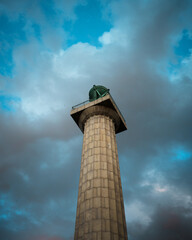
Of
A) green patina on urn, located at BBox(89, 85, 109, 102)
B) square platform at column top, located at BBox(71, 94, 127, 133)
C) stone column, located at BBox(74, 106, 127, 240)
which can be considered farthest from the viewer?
green patina on urn, located at BBox(89, 85, 109, 102)

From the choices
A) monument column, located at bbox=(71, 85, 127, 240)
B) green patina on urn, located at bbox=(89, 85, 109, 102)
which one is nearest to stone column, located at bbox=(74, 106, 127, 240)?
monument column, located at bbox=(71, 85, 127, 240)

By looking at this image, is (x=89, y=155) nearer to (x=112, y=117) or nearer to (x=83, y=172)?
(x=83, y=172)

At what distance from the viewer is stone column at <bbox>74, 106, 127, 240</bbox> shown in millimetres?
18188

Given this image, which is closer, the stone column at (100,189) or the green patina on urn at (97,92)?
the stone column at (100,189)

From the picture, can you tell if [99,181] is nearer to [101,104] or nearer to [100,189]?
[100,189]

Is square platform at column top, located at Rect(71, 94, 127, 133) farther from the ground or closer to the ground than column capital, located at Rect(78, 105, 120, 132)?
farther from the ground

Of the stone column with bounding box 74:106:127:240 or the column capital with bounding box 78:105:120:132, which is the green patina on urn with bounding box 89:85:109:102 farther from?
the stone column with bounding box 74:106:127:240

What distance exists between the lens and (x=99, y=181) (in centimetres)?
2122

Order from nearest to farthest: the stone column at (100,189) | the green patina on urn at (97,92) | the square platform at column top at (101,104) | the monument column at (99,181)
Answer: the stone column at (100,189)
the monument column at (99,181)
the square platform at column top at (101,104)
the green patina on urn at (97,92)

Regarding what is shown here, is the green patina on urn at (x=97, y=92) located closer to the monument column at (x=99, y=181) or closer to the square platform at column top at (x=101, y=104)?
the square platform at column top at (x=101, y=104)

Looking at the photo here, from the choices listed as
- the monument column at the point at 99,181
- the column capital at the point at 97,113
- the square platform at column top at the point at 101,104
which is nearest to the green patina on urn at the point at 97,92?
the square platform at column top at the point at 101,104

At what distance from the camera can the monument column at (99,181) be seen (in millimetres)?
18312

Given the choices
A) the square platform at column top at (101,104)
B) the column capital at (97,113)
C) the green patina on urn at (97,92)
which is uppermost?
the green patina on urn at (97,92)

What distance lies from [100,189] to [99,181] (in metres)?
0.93
